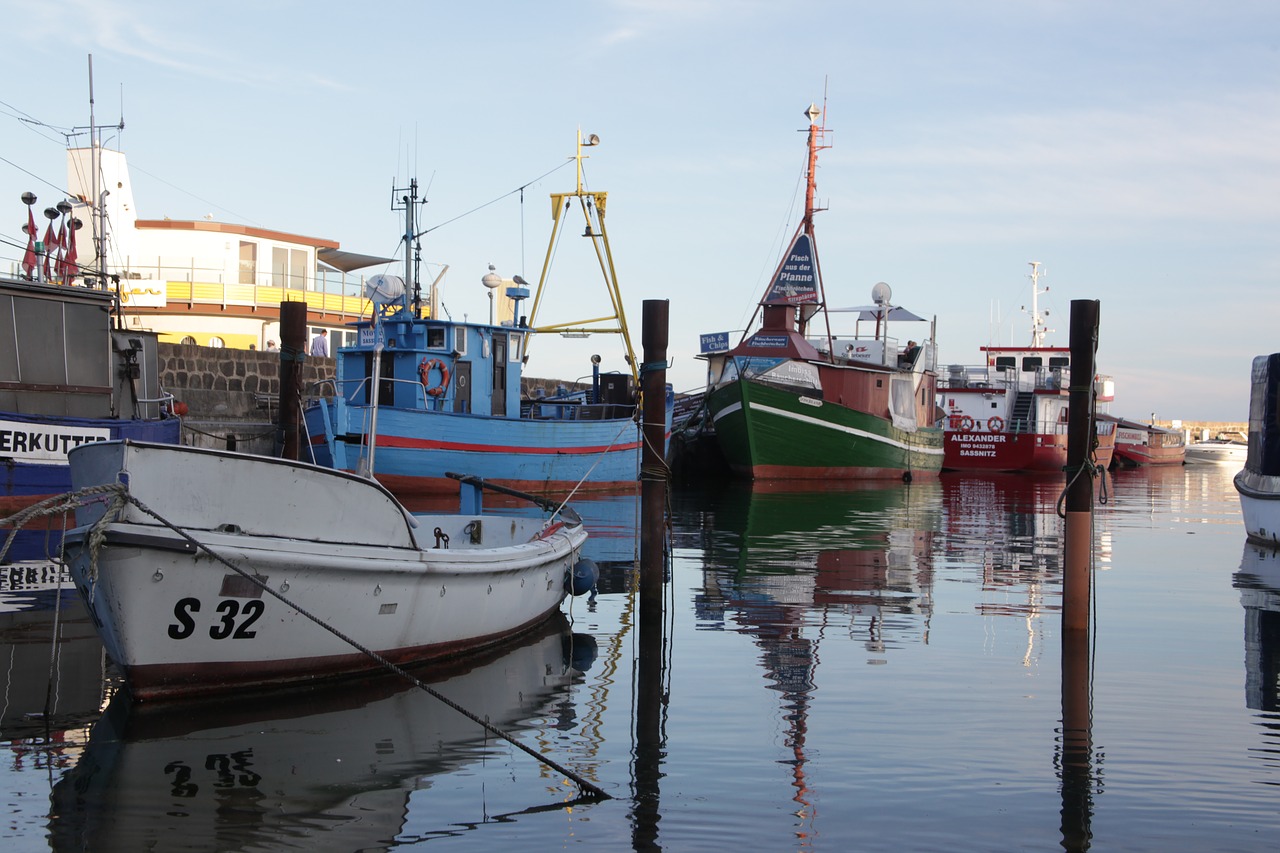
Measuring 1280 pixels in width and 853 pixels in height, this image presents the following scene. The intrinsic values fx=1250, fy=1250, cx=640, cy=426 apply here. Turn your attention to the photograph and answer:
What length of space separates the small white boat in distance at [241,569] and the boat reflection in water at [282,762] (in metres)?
0.26

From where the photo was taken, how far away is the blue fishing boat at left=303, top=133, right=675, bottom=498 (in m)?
23.5

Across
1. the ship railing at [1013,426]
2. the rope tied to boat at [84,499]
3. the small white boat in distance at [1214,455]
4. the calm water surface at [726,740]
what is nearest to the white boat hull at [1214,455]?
the small white boat in distance at [1214,455]

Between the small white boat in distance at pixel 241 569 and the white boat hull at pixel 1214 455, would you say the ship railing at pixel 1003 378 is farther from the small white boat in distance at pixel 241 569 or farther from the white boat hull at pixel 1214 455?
the small white boat in distance at pixel 241 569

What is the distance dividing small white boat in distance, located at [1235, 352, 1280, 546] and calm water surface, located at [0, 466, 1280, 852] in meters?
5.29

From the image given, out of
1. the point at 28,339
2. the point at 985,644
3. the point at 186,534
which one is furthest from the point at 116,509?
the point at 28,339

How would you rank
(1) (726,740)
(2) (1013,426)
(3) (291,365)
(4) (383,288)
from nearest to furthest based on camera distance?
(1) (726,740) < (3) (291,365) < (4) (383,288) < (2) (1013,426)

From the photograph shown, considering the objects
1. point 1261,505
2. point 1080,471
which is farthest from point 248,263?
point 1080,471

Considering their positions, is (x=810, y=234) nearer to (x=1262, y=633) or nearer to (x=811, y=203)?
(x=811, y=203)

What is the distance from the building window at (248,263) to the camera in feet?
114

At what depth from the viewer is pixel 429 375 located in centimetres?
2441

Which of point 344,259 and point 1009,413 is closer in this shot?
point 344,259

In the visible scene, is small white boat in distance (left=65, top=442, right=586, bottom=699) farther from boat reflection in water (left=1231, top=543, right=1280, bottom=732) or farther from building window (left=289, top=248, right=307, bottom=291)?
building window (left=289, top=248, right=307, bottom=291)

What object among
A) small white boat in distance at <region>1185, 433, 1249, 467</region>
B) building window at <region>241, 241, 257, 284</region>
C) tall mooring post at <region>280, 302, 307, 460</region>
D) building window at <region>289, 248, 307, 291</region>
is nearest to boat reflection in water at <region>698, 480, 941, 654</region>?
tall mooring post at <region>280, 302, 307, 460</region>

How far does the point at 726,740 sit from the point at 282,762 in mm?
2576
